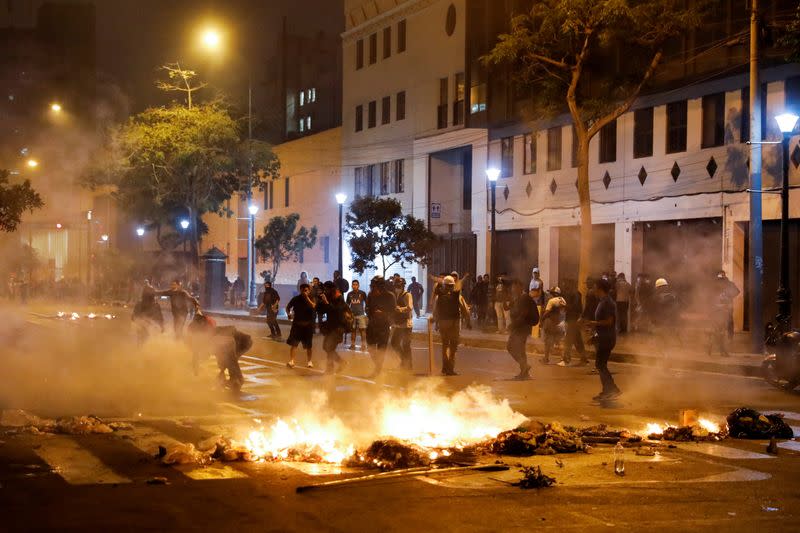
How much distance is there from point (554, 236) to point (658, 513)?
26457 mm

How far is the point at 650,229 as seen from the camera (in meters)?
28.6

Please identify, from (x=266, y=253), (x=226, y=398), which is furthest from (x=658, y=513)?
(x=266, y=253)

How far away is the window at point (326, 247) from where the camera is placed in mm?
48594

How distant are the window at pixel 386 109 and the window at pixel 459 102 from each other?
19.1 feet

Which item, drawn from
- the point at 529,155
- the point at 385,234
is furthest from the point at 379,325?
the point at 529,155

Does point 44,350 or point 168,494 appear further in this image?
point 44,350

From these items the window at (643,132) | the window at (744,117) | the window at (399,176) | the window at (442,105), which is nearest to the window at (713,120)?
the window at (744,117)

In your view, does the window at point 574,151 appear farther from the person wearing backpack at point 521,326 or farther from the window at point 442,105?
the person wearing backpack at point 521,326

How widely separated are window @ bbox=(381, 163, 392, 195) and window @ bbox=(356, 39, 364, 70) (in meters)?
5.79

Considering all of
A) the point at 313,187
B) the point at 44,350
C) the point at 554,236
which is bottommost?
the point at 44,350

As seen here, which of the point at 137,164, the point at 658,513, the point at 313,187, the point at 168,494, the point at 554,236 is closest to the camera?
the point at 658,513

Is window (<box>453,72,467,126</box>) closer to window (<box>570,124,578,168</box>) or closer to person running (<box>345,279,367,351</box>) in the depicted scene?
window (<box>570,124,578,168</box>)

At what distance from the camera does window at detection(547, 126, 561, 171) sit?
3275 cm

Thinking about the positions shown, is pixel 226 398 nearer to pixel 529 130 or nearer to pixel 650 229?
pixel 650 229
